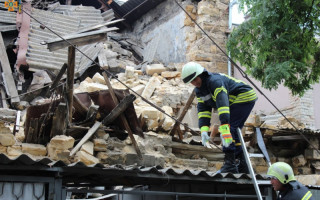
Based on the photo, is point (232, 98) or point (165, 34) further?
point (165, 34)

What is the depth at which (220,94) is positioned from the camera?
22.3 ft

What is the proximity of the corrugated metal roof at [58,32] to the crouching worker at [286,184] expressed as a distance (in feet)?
34.2

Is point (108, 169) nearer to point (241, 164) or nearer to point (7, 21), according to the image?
point (241, 164)

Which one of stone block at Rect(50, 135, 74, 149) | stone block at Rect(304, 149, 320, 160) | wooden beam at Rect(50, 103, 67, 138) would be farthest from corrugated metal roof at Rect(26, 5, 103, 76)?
stone block at Rect(304, 149, 320, 160)

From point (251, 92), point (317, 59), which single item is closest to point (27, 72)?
point (317, 59)

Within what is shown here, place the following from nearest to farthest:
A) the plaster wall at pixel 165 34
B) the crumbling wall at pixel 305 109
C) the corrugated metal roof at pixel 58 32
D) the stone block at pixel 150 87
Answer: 1. the stone block at pixel 150 87
2. the crumbling wall at pixel 305 109
3. the corrugated metal roof at pixel 58 32
4. the plaster wall at pixel 165 34

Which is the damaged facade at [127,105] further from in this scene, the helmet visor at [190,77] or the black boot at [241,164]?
the helmet visor at [190,77]

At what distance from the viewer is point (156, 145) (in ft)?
33.3

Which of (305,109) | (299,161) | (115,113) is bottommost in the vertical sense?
(299,161)

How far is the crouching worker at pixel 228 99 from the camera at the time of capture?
700 centimetres

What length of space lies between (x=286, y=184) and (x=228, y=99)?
63.3 inches

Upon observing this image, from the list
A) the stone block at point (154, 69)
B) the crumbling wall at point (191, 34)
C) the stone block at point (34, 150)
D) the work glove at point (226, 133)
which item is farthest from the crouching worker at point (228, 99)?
the crumbling wall at point (191, 34)

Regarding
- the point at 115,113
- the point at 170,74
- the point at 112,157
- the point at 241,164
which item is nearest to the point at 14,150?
the point at 112,157

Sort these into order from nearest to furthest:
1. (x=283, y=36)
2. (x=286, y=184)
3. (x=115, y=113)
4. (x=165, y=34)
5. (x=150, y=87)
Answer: (x=286, y=184)
(x=115, y=113)
(x=283, y=36)
(x=150, y=87)
(x=165, y=34)
